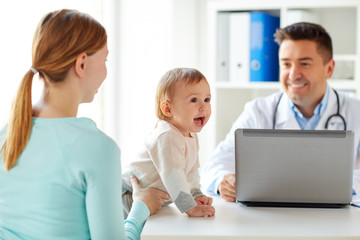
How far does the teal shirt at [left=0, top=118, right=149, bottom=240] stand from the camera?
1131 mm

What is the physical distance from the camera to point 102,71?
50.0 inches

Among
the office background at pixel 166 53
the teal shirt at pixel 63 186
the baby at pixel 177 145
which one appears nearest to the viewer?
the teal shirt at pixel 63 186

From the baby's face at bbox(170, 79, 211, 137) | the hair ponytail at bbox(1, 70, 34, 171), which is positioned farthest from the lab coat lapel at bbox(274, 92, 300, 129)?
the hair ponytail at bbox(1, 70, 34, 171)

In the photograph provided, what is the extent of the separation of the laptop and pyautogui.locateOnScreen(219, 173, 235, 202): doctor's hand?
136mm

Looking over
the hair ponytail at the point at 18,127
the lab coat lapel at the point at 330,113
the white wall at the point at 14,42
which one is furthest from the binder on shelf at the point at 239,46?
the hair ponytail at the point at 18,127

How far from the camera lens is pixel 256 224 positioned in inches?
52.6

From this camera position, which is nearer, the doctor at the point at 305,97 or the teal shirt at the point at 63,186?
the teal shirt at the point at 63,186

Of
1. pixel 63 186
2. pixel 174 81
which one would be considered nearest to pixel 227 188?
pixel 174 81

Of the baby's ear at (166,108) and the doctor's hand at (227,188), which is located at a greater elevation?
the baby's ear at (166,108)

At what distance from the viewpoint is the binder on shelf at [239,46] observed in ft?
9.94

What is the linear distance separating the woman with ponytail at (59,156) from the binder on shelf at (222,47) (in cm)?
194

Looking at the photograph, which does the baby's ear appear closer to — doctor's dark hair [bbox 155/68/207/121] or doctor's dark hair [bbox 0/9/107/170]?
doctor's dark hair [bbox 155/68/207/121]

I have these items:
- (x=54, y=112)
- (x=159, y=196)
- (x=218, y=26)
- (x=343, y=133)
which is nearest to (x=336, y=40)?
(x=218, y=26)

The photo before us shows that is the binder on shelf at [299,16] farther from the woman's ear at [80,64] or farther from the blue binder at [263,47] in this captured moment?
the woman's ear at [80,64]
